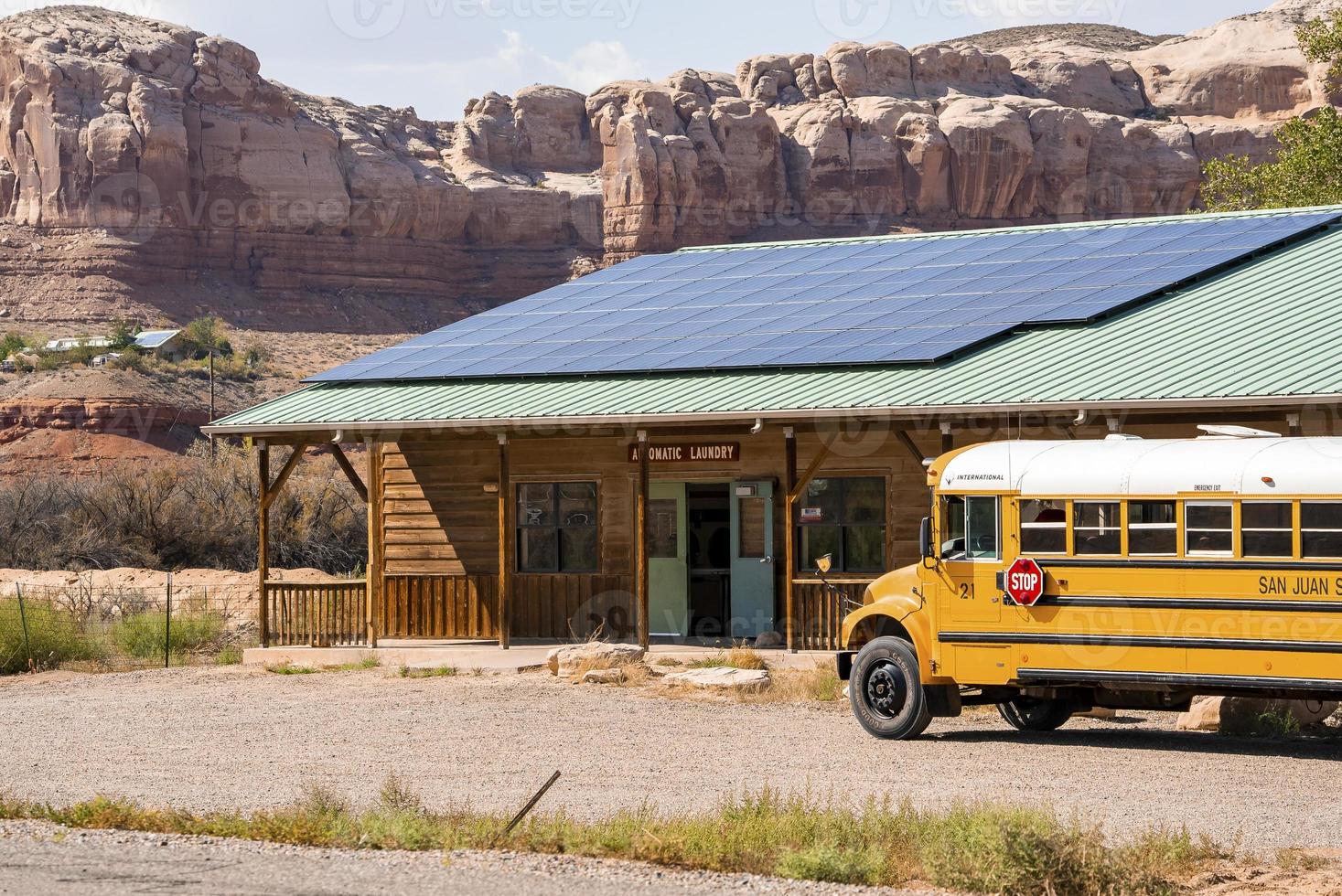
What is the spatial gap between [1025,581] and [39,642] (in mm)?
15232

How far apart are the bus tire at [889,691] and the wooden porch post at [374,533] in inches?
367

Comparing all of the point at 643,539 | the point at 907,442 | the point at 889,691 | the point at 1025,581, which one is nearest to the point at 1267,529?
the point at 1025,581

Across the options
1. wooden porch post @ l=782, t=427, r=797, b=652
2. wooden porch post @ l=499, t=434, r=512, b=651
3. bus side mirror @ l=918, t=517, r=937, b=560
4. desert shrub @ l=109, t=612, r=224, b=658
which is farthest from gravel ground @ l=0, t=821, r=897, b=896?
desert shrub @ l=109, t=612, r=224, b=658

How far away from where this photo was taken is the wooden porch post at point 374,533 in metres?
22.5

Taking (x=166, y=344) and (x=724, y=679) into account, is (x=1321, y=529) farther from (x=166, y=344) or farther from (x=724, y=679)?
(x=166, y=344)

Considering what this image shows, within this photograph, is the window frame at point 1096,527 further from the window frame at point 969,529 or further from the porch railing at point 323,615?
the porch railing at point 323,615

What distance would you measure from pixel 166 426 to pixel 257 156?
1519 inches

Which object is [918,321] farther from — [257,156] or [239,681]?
[257,156]

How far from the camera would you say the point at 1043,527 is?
13891 mm

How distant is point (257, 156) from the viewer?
11131 cm

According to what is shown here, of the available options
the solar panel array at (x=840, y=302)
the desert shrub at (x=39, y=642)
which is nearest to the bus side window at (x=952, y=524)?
the solar panel array at (x=840, y=302)

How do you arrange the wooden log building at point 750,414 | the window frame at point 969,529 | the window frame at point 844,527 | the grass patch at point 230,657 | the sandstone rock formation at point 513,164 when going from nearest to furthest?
the window frame at point 969,529 < the wooden log building at point 750,414 < the window frame at point 844,527 < the grass patch at point 230,657 < the sandstone rock formation at point 513,164

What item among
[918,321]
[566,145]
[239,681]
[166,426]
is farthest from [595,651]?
[566,145]

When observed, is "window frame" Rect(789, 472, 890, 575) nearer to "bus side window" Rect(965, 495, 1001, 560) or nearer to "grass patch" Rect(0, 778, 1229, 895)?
"bus side window" Rect(965, 495, 1001, 560)
